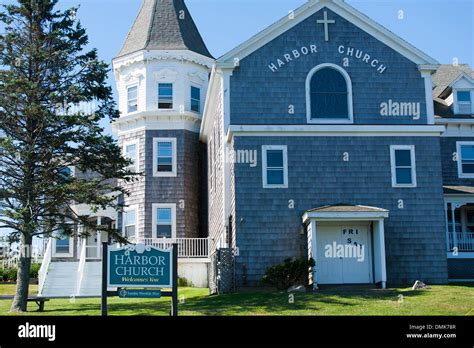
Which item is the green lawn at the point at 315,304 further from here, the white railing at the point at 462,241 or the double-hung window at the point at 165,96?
the double-hung window at the point at 165,96

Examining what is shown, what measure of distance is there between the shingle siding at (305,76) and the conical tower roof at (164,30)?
332 inches

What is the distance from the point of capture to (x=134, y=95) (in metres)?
31.1

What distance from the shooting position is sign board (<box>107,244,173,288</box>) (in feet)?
47.4

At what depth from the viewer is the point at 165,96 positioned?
30.8 meters

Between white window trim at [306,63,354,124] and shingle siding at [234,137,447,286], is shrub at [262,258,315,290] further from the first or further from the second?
white window trim at [306,63,354,124]

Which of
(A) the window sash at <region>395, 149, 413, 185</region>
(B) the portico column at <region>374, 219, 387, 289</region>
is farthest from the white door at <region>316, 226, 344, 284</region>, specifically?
(A) the window sash at <region>395, 149, 413, 185</region>

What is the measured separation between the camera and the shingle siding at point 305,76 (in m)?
23.3

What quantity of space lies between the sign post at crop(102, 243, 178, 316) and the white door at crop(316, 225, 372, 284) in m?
8.20

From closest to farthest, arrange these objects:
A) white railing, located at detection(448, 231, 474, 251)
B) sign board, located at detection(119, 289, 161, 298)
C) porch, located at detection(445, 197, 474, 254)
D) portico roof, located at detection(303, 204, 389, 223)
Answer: sign board, located at detection(119, 289, 161, 298)
portico roof, located at detection(303, 204, 389, 223)
porch, located at detection(445, 197, 474, 254)
white railing, located at detection(448, 231, 474, 251)

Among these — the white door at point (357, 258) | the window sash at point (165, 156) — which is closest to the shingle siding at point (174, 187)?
the window sash at point (165, 156)

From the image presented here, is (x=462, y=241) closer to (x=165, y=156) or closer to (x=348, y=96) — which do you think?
(x=348, y=96)

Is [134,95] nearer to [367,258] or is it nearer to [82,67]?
[82,67]

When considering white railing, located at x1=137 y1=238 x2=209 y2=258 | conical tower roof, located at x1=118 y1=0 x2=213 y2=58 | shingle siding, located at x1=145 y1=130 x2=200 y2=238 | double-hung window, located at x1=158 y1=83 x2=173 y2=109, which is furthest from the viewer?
conical tower roof, located at x1=118 y1=0 x2=213 y2=58
